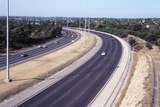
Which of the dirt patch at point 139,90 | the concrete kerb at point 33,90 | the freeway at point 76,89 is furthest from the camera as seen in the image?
the dirt patch at point 139,90

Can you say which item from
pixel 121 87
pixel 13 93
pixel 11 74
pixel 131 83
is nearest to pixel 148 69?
pixel 131 83

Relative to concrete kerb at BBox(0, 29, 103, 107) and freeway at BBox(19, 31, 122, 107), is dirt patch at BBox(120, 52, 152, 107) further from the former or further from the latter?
concrete kerb at BBox(0, 29, 103, 107)

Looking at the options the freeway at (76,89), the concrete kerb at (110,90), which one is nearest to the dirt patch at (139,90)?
the concrete kerb at (110,90)

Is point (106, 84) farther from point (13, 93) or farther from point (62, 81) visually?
point (13, 93)

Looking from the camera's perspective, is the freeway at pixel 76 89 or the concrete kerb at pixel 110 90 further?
the concrete kerb at pixel 110 90

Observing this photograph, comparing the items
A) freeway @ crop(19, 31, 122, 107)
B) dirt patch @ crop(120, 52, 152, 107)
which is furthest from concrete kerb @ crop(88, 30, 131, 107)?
dirt patch @ crop(120, 52, 152, 107)

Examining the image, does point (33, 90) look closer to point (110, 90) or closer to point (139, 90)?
point (110, 90)

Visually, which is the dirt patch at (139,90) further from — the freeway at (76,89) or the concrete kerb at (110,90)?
the freeway at (76,89)

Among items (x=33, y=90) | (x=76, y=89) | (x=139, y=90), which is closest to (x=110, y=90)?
(x=139, y=90)

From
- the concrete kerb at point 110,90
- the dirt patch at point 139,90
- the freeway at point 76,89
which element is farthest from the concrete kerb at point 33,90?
the dirt patch at point 139,90

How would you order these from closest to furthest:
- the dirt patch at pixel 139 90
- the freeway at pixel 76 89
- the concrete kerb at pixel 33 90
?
the concrete kerb at pixel 33 90
the freeway at pixel 76 89
the dirt patch at pixel 139 90

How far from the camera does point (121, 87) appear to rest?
4244cm

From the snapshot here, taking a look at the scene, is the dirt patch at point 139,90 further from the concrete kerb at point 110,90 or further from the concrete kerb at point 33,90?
the concrete kerb at point 33,90

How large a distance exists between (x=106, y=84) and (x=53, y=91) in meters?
8.15
